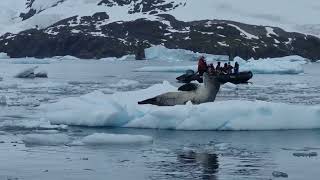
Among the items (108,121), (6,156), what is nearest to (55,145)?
(6,156)

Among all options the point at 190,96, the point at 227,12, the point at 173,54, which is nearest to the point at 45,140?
the point at 190,96

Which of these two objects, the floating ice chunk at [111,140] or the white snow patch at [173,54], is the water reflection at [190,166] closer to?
the floating ice chunk at [111,140]

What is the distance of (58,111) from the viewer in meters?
16.6

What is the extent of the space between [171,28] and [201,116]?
119 m

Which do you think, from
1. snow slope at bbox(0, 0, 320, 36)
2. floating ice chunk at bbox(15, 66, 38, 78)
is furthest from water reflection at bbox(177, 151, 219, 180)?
snow slope at bbox(0, 0, 320, 36)

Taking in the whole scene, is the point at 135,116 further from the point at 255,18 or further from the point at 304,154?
the point at 255,18

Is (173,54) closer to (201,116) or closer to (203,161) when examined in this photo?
(201,116)

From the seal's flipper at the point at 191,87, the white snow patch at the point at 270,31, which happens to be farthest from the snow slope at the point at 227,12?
the seal's flipper at the point at 191,87

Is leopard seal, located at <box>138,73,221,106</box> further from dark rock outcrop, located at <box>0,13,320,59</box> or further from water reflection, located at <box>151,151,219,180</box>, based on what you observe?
dark rock outcrop, located at <box>0,13,320,59</box>

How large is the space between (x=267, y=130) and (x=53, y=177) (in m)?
6.78

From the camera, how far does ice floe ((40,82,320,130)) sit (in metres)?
15.2

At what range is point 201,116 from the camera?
49.9 ft

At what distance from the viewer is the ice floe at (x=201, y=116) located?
49.9 feet

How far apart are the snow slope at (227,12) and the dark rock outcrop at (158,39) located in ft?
15.3
